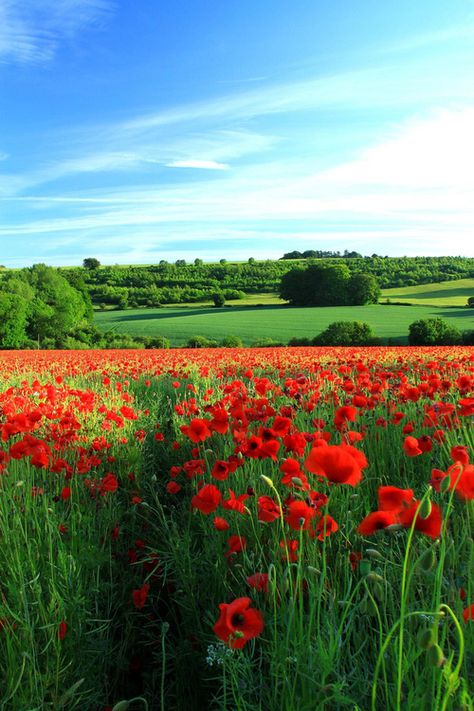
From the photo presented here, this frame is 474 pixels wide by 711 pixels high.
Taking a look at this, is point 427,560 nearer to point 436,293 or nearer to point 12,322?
point 12,322

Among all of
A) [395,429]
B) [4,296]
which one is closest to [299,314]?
[4,296]

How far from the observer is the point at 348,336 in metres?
30.5

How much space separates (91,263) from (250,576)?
125 m

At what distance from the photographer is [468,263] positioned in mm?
101000

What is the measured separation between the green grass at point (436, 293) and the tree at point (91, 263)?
6498 cm

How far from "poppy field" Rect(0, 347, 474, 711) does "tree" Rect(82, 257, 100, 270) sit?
11818cm

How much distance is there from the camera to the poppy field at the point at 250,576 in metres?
1.57

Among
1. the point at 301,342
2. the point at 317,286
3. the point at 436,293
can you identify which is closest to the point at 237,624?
the point at 301,342

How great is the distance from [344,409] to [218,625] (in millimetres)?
1730

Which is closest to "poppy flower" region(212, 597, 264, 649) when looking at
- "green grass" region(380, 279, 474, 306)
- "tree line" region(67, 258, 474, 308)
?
"green grass" region(380, 279, 474, 306)

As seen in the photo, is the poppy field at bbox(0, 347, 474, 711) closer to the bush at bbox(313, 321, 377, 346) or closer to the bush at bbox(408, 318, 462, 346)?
the bush at bbox(408, 318, 462, 346)

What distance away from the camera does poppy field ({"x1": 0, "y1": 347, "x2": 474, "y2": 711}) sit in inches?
61.7

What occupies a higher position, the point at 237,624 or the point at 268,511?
the point at 268,511

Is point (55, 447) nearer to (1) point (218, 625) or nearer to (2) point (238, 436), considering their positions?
(2) point (238, 436)
